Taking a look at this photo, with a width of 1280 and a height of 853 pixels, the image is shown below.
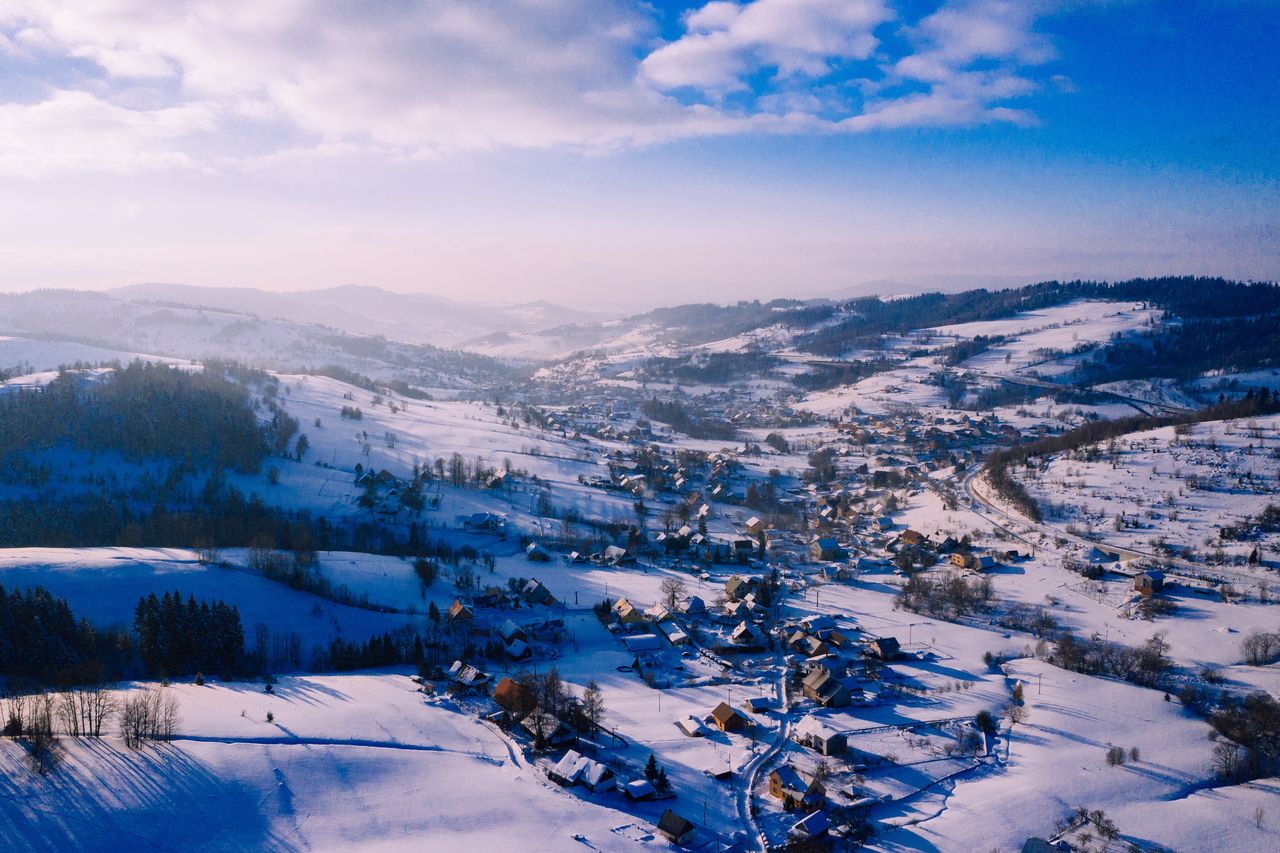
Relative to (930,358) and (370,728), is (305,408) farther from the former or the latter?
(930,358)

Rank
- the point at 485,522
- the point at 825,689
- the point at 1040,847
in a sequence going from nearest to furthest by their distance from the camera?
1. the point at 1040,847
2. the point at 825,689
3. the point at 485,522

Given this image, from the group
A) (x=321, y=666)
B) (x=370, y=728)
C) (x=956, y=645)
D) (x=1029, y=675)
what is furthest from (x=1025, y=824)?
(x=321, y=666)

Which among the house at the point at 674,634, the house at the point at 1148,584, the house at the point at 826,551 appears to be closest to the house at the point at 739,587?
the house at the point at 674,634

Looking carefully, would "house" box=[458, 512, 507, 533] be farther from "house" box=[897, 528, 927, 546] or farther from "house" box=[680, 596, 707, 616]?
"house" box=[897, 528, 927, 546]

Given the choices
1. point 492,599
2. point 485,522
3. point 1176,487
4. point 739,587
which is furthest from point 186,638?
point 1176,487

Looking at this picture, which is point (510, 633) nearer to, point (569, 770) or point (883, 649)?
point (569, 770)

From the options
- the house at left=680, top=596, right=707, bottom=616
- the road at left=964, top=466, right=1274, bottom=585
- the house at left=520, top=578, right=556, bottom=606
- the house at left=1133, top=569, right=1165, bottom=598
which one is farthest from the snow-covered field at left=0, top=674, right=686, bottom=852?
the road at left=964, top=466, right=1274, bottom=585
